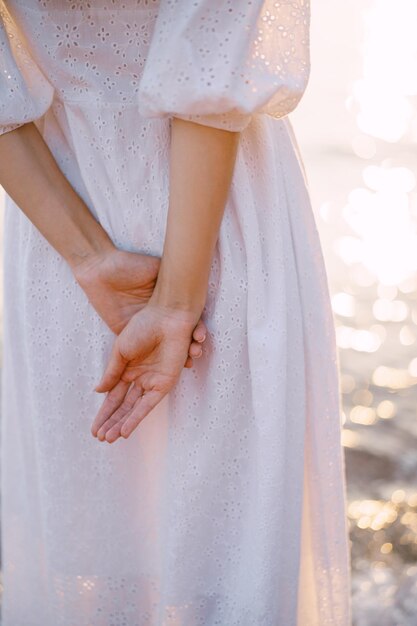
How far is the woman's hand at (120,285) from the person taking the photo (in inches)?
61.1

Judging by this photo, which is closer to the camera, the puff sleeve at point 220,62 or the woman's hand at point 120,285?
the puff sleeve at point 220,62

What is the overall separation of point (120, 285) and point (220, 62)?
0.40 meters

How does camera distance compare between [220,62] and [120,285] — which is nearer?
[220,62]

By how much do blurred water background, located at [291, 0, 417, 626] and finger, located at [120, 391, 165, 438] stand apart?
133cm

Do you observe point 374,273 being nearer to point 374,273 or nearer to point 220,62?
point 374,273

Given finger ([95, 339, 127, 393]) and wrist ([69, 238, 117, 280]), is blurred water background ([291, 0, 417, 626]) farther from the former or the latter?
wrist ([69, 238, 117, 280])

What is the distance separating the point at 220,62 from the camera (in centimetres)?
138

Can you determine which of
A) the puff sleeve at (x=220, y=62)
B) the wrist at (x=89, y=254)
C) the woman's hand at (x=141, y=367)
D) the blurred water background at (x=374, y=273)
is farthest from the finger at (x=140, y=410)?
the blurred water background at (x=374, y=273)

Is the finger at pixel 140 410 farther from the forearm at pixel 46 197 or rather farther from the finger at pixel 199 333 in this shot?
the forearm at pixel 46 197

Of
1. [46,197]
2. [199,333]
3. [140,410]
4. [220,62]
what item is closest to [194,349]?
[199,333]

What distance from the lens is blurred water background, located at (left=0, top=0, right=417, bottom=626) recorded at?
117 inches

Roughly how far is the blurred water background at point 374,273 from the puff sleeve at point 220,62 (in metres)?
1.70

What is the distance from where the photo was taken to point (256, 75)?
1.38 metres

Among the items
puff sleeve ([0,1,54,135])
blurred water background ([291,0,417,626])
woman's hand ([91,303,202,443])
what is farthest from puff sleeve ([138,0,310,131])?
blurred water background ([291,0,417,626])
